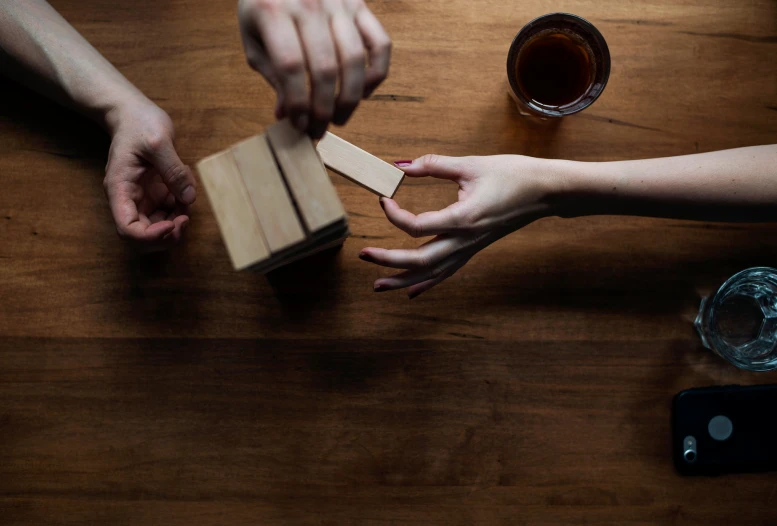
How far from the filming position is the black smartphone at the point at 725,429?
0.85 m

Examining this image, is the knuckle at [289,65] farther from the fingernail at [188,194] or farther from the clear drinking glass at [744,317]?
the clear drinking glass at [744,317]

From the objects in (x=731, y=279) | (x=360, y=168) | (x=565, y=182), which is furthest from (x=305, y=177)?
(x=731, y=279)

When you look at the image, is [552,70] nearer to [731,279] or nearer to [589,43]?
[589,43]

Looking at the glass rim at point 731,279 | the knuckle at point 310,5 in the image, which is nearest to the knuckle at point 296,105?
the knuckle at point 310,5

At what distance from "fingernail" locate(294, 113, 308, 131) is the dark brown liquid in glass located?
0.41 meters

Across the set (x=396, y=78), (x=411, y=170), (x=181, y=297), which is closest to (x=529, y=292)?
(x=411, y=170)

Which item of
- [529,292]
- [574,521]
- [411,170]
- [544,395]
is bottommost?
[574,521]

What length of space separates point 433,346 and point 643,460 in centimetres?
39

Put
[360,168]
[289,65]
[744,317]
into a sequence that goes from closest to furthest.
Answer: [289,65] → [360,168] → [744,317]

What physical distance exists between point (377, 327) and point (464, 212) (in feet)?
0.84

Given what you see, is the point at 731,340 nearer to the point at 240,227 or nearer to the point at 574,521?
the point at 574,521

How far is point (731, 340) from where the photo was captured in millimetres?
883

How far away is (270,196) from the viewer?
0.54 metres

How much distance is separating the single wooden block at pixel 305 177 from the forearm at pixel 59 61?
374 millimetres
